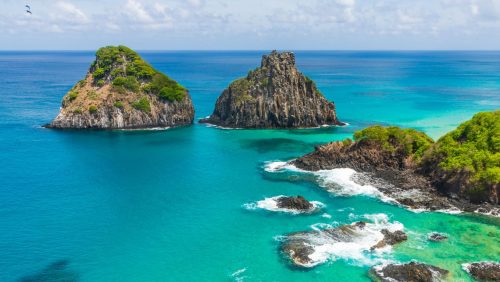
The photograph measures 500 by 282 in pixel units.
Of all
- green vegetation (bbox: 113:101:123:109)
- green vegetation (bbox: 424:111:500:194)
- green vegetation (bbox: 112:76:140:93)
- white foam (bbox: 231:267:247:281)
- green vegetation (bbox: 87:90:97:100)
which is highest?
green vegetation (bbox: 112:76:140:93)

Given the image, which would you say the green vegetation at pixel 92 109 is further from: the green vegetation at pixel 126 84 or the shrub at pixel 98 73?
the shrub at pixel 98 73

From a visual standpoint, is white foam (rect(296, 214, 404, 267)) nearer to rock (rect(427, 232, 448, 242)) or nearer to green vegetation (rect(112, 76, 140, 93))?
rock (rect(427, 232, 448, 242))

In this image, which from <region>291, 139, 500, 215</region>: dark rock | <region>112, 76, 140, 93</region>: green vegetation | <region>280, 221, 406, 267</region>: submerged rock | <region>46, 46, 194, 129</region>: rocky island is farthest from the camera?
<region>112, 76, 140, 93</region>: green vegetation

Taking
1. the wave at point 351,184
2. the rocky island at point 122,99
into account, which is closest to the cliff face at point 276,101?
the rocky island at point 122,99

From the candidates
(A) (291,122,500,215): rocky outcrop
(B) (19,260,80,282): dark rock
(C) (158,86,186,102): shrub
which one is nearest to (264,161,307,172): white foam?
(A) (291,122,500,215): rocky outcrop

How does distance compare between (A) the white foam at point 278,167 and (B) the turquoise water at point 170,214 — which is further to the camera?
(A) the white foam at point 278,167

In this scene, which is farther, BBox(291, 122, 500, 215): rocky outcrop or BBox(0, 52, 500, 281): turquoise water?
BBox(291, 122, 500, 215): rocky outcrop

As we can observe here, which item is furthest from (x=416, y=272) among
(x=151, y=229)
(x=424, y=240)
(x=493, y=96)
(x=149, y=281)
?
(x=493, y=96)

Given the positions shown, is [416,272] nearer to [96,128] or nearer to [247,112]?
[247,112]
